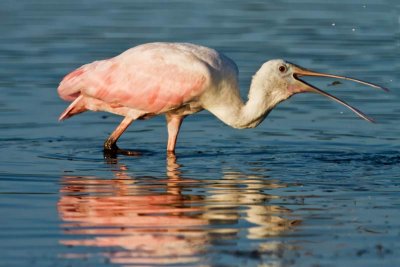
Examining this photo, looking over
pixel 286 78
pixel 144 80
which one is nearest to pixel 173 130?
pixel 144 80

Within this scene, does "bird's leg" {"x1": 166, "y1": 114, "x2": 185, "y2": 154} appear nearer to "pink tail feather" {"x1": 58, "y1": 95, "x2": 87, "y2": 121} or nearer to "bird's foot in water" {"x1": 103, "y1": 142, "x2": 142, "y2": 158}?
"bird's foot in water" {"x1": 103, "y1": 142, "x2": 142, "y2": 158}

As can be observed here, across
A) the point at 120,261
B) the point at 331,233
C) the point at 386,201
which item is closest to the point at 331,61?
the point at 386,201

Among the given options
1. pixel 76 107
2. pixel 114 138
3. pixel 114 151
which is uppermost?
pixel 76 107

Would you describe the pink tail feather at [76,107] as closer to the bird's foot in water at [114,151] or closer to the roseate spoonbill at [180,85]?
the roseate spoonbill at [180,85]

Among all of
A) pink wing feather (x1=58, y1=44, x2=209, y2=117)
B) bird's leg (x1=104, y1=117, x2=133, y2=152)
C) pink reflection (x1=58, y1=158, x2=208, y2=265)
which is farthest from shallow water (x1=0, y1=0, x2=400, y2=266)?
pink wing feather (x1=58, y1=44, x2=209, y2=117)

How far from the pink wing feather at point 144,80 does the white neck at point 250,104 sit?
29cm

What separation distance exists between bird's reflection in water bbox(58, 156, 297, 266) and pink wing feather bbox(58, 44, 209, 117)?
751 mm

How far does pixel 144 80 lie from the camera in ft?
43.3

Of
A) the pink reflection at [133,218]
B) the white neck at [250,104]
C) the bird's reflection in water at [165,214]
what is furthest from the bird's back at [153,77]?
the pink reflection at [133,218]

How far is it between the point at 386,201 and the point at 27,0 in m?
14.3

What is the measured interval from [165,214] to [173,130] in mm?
3069

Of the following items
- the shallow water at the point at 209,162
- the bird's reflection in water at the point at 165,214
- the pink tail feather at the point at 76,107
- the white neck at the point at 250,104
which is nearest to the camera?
the bird's reflection in water at the point at 165,214

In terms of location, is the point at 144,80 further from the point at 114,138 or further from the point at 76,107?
the point at 76,107

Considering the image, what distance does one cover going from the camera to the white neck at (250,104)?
12.8m
